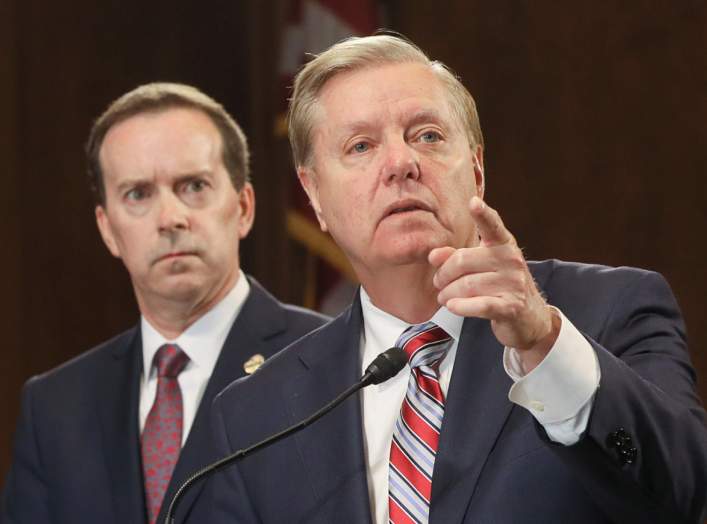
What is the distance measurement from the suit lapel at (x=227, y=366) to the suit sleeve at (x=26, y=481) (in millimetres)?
439

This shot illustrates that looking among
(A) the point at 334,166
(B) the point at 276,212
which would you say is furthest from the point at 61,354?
(A) the point at 334,166

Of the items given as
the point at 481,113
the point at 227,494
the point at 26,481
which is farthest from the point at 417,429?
the point at 481,113

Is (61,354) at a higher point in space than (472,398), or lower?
lower

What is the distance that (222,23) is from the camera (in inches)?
181

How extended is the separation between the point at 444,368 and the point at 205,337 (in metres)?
0.98

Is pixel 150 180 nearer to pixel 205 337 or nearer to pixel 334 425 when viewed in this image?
pixel 205 337

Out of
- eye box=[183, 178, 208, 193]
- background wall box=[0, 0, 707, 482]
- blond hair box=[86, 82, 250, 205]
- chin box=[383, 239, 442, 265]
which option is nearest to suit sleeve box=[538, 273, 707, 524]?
chin box=[383, 239, 442, 265]

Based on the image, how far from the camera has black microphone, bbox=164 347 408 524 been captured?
5.98 feet

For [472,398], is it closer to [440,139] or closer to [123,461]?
[440,139]

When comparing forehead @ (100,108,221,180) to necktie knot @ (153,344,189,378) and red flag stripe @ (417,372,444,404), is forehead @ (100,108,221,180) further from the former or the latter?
red flag stripe @ (417,372,444,404)

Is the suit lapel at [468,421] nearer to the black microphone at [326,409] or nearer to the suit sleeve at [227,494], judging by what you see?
the black microphone at [326,409]

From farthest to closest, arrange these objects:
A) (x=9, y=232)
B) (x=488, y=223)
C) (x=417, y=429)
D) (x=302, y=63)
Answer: (x=302, y=63)
(x=9, y=232)
(x=417, y=429)
(x=488, y=223)

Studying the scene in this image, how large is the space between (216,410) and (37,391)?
93 cm

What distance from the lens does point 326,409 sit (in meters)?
1.85
